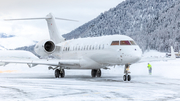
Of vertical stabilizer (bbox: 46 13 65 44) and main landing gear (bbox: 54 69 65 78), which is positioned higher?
vertical stabilizer (bbox: 46 13 65 44)

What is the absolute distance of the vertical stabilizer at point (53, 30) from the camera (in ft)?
99.4

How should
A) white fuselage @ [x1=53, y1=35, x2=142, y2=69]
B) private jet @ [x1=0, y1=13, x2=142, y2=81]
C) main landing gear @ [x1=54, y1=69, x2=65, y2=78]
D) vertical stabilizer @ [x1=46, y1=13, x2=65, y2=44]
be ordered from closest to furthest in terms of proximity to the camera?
1. white fuselage @ [x1=53, y1=35, x2=142, y2=69]
2. private jet @ [x1=0, y1=13, x2=142, y2=81]
3. main landing gear @ [x1=54, y1=69, x2=65, y2=78]
4. vertical stabilizer @ [x1=46, y1=13, x2=65, y2=44]

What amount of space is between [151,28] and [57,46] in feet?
491

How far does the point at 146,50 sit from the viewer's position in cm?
14550

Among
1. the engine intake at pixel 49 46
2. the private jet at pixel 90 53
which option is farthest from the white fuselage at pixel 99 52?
the engine intake at pixel 49 46

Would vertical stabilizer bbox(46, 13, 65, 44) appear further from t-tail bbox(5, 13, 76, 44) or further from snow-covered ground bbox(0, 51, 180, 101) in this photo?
snow-covered ground bbox(0, 51, 180, 101)

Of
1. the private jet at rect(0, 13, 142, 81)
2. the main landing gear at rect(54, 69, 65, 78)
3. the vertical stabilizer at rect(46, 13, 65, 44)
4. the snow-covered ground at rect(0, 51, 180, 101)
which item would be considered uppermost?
the vertical stabilizer at rect(46, 13, 65, 44)

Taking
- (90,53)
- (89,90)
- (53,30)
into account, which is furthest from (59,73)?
(89,90)

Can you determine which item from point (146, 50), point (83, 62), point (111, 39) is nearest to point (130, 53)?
point (111, 39)

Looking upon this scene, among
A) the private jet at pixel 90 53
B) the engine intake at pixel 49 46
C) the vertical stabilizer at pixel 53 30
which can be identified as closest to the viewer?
the private jet at pixel 90 53

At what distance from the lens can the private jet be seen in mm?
20141

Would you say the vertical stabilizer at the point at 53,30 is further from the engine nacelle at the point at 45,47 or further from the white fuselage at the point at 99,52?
the engine nacelle at the point at 45,47

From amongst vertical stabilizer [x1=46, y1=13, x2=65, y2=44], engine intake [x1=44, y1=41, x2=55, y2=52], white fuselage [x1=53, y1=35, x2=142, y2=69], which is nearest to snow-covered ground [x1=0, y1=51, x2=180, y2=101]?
white fuselage [x1=53, y1=35, x2=142, y2=69]

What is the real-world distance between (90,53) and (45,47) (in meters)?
5.38
